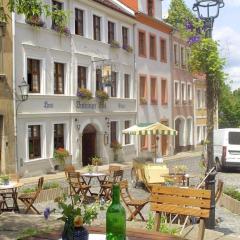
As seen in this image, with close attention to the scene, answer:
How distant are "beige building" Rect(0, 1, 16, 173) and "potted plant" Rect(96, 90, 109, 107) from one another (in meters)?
7.29

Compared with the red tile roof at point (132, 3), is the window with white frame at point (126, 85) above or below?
below

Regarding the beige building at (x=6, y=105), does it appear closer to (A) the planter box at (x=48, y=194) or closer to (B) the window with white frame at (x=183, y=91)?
(A) the planter box at (x=48, y=194)

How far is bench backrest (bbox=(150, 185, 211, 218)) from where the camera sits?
21.1 ft

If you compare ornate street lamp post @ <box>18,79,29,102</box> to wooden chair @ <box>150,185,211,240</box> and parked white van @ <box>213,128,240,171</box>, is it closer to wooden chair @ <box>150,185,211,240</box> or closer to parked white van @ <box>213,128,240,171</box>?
parked white van @ <box>213,128,240,171</box>

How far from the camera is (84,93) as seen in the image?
27.3m

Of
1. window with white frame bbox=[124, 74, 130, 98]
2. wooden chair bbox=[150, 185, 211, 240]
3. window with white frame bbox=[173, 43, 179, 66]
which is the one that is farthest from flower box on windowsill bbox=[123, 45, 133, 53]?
wooden chair bbox=[150, 185, 211, 240]

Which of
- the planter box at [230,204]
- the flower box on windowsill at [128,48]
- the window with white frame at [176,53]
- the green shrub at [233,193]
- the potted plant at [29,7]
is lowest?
the planter box at [230,204]

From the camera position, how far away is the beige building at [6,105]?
22453mm

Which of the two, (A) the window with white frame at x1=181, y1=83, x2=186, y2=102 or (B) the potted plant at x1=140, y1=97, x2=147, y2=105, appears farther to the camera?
(A) the window with white frame at x1=181, y1=83, x2=186, y2=102

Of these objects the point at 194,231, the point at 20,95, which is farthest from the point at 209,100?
the point at 20,95

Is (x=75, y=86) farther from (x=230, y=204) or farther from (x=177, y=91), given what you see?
(x=177, y=91)

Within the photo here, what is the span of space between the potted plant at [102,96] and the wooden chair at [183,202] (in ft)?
73.8

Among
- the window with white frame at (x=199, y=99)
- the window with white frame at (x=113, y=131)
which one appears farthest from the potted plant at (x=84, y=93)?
the window with white frame at (x=199, y=99)

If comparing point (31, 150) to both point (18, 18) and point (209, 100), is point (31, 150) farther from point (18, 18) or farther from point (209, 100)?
point (209, 100)
